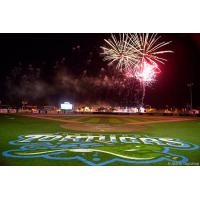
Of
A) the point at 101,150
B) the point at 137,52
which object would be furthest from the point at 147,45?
the point at 101,150

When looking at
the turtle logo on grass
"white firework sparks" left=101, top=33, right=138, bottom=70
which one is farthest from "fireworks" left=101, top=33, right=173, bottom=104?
the turtle logo on grass

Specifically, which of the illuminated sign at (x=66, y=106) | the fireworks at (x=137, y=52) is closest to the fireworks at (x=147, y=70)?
the fireworks at (x=137, y=52)

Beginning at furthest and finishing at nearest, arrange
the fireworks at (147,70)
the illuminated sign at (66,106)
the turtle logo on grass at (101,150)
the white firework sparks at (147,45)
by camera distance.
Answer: the illuminated sign at (66,106)
the fireworks at (147,70)
the white firework sparks at (147,45)
the turtle logo on grass at (101,150)

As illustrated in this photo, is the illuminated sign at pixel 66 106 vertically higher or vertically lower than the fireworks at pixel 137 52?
lower

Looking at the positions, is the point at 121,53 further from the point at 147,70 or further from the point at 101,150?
the point at 101,150

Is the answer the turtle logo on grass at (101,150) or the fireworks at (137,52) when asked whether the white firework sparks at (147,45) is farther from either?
the turtle logo on grass at (101,150)

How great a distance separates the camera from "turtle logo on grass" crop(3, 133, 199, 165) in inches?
464

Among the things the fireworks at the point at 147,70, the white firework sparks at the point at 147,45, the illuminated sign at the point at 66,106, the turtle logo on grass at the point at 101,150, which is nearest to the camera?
the turtle logo on grass at the point at 101,150

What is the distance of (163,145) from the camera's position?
49.5 feet

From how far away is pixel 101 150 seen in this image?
13320 mm

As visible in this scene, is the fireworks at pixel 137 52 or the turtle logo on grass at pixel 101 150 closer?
the turtle logo on grass at pixel 101 150

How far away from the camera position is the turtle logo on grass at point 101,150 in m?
11.8

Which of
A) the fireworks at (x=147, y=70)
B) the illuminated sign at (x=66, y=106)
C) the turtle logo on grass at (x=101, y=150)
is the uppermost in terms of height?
the fireworks at (x=147, y=70)
